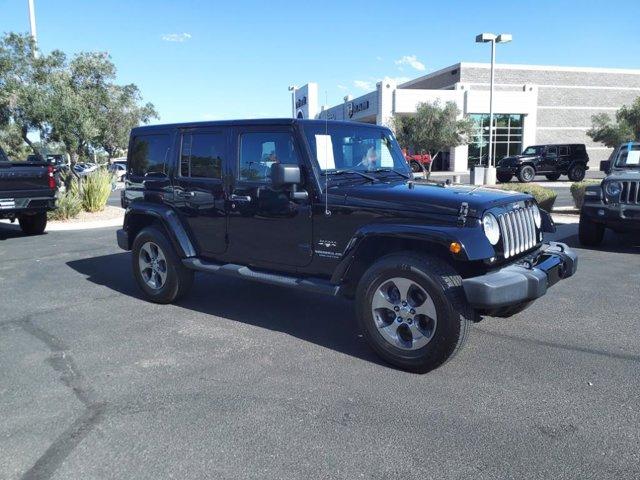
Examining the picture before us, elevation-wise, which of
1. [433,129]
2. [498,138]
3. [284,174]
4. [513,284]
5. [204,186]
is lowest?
[513,284]

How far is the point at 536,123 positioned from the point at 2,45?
149 feet

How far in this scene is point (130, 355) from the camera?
4.38 metres

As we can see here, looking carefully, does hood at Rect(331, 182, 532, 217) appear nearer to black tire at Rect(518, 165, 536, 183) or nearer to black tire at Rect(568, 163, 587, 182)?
black tire at Rect(518, 165, 536, 183)

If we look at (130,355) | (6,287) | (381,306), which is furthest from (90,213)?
(381,306)

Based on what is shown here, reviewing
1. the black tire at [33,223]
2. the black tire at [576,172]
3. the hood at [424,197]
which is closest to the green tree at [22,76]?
the black tire at [33,223]

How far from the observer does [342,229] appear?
4.35 meters

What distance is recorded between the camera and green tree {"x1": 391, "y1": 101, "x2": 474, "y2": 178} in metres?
24.6

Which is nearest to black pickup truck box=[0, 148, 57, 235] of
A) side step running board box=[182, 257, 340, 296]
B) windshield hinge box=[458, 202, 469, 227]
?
side step running board box=[182, 257, 340, 296]

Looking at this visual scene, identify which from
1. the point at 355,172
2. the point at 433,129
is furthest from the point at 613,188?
the point at 433,129

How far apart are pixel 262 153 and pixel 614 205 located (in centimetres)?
621

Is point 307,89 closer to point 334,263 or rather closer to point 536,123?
point 334,263

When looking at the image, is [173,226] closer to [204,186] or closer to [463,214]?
[204,186]

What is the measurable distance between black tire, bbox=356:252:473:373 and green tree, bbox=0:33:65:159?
42.5ft

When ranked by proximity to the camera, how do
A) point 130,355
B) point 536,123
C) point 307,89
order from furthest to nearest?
point 536,123, point 307,89, point 130,355
